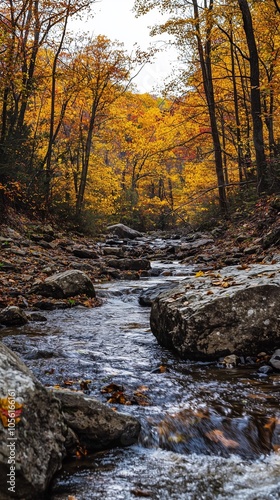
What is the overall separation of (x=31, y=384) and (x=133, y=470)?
0.83m

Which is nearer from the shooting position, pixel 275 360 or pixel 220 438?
pixel 220 438

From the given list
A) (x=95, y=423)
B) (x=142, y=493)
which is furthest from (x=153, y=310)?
(x=142, y=493)

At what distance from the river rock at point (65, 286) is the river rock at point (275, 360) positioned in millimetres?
4176

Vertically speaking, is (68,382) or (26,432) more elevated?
(26,432)

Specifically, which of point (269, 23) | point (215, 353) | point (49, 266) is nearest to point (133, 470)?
point (215, 353)

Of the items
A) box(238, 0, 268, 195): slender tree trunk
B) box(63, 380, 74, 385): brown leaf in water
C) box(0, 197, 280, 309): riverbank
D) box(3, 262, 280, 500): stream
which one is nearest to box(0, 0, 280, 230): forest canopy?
box(238, 0, 268, 195): slender tree trunk

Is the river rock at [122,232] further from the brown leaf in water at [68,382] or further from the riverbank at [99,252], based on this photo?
the brown leaf in water at [68,382]

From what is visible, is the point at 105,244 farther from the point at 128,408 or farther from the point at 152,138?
the point at 152,138

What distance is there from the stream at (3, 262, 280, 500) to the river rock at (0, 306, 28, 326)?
29 centimetres

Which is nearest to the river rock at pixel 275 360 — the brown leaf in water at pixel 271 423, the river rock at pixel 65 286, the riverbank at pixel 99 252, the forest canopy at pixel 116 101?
the brown leaf in water at pixel 271 423

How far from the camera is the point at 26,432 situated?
205cm

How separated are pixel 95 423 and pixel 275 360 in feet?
6.67

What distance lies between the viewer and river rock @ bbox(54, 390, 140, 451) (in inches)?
101

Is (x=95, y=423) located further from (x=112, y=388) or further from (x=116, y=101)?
(x=116, y=101)
